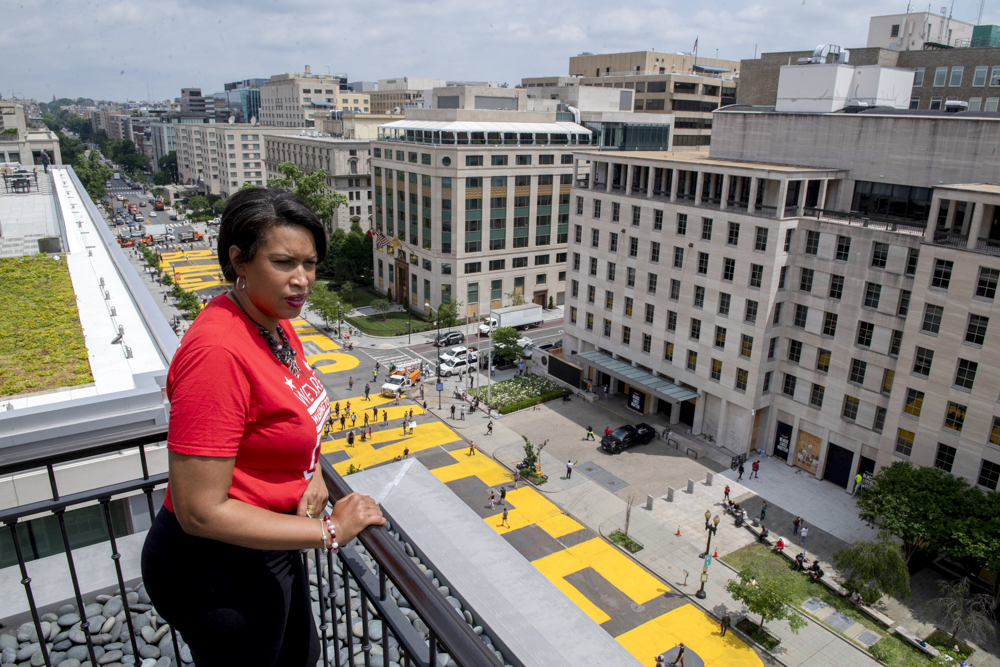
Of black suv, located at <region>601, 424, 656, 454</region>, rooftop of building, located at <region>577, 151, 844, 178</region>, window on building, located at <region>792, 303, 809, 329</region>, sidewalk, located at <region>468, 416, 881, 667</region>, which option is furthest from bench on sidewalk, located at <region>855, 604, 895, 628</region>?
rooftop of building, located at <region>577, 151, 844, 178</region>

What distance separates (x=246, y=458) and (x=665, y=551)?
32463 mm

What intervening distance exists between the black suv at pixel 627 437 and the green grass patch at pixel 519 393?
8008mm

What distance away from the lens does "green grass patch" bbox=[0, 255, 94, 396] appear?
19.3 meters

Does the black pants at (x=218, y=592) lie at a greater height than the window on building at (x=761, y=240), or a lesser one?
greater

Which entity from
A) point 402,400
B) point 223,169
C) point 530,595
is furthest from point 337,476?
point 223,169

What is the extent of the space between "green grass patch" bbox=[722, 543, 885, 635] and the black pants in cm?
2755

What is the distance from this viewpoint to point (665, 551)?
33.7 meters

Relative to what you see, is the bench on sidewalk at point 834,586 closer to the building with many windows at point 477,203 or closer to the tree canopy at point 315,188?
the building with many windows at point 477,203

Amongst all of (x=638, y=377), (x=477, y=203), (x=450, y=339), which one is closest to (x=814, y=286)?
(x=638, y=377)

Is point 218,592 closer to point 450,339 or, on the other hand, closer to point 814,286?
point 814,286

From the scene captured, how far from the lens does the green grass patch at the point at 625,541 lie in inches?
1328

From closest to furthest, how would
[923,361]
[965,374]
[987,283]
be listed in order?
[987,283]
[965,374]
[923,361]

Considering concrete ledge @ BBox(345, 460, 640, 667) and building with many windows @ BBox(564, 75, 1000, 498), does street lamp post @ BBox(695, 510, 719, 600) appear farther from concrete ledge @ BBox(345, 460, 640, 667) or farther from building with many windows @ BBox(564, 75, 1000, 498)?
concrete ledge @ BBox(345, 460, 640, 667)

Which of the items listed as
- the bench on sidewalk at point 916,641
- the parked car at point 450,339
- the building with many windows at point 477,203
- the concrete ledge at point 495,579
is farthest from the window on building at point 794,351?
the building with many windows at point 477,203
